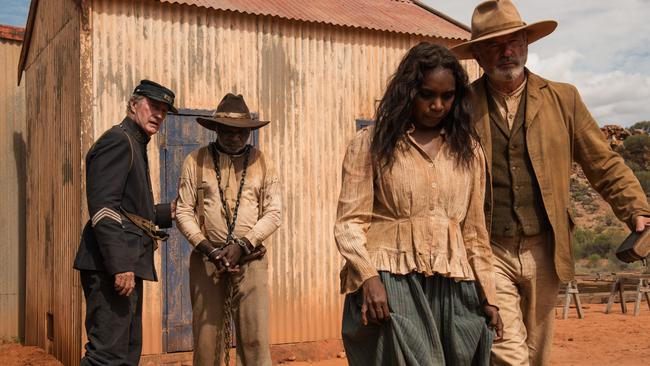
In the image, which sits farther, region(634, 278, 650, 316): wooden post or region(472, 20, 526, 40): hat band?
region(634, 278, 650, 316): wooden post

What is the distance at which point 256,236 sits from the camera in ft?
17.7

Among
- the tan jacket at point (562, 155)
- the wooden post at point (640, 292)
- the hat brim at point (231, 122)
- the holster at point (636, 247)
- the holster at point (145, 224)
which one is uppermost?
the hat brim at point (231, 122)

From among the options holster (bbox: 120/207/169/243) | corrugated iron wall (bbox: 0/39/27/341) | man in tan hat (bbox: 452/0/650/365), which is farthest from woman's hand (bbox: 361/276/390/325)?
corrugated iron wall (bbox: 0/39/27/341)

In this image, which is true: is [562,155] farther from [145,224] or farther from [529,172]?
[145,224]

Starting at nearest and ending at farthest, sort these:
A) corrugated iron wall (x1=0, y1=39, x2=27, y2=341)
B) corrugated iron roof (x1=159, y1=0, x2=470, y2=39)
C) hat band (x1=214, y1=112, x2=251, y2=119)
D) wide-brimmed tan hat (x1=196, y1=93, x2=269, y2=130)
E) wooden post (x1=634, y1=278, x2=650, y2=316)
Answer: wide-brimmed tan hat (x1=196, y1=93, x2=269, y2=130) < hat band (x1=214, y1=112, x2=251, y2=119) < corrugated iron roof (x1=159, y1=0, x2=470, y2=39) < corrugated iron wall (x1=0, y1=39, x2=27, y2=341) < wooden post (x1=634, y1=278, x2=650, y2=316)

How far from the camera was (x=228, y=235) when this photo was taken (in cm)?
539

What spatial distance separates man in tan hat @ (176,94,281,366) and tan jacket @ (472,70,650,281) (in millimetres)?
1922

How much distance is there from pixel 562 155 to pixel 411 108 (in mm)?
1140

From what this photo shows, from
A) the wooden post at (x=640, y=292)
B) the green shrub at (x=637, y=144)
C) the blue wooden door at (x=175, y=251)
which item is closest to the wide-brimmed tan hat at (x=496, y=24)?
the blue wooden door at (x=175, y=251)

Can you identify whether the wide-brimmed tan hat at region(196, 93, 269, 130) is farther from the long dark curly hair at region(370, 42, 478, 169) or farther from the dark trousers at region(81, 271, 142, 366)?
the long dark curly hair at region(370, 42, 478, 169)

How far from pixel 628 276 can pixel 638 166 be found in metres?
21.8

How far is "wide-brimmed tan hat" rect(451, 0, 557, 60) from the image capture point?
407cm

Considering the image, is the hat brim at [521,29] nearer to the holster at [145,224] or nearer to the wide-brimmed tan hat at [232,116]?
the wide-brimmed tan hat at [232,116]

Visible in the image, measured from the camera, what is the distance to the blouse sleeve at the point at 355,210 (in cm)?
324
